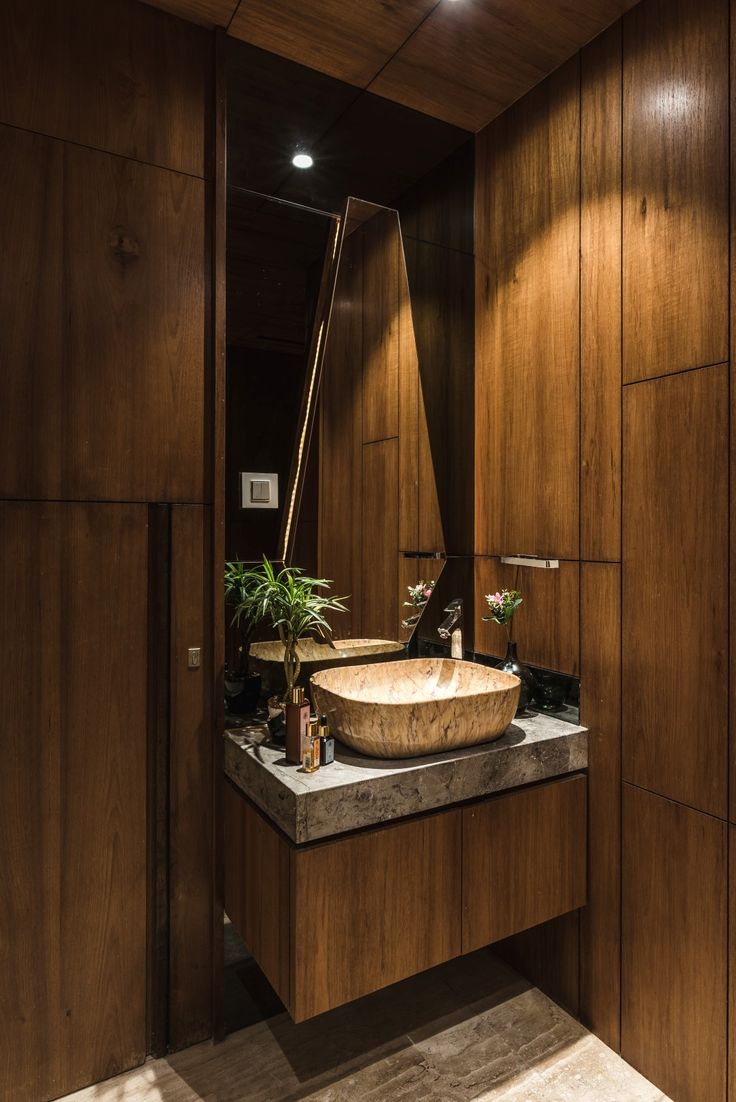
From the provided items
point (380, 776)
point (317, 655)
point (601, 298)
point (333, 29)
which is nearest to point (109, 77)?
point (333, 29)

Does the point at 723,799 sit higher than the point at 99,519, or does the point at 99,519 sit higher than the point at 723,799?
the point at 99,519

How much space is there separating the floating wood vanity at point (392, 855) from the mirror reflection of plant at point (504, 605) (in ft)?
1.18

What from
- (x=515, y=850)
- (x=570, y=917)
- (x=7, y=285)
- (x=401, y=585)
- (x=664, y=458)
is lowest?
(x=570, y=917)

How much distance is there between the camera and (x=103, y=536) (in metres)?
1.74

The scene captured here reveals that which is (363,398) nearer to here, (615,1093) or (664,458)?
(664,458)

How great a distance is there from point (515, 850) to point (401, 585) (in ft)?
2.97

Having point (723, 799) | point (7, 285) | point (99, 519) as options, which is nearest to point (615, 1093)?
point (723, 799)

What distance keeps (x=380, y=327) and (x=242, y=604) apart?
1.07 meters

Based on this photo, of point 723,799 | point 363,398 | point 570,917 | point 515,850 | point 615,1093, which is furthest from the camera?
point 363,398

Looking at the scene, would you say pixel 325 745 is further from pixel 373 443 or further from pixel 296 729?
pixel 373 443

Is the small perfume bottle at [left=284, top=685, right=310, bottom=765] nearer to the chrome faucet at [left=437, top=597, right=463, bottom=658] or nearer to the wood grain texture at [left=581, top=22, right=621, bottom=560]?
the chrome faucet at [left=437, top=597, right=463, bottom=658]

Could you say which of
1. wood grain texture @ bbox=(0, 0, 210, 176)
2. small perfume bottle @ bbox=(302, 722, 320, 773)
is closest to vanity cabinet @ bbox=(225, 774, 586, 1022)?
small perfume bottle @ bbox=(302, 722, 320, 773)

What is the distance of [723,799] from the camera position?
1595 millimetres

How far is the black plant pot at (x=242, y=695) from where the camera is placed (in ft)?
6.55
